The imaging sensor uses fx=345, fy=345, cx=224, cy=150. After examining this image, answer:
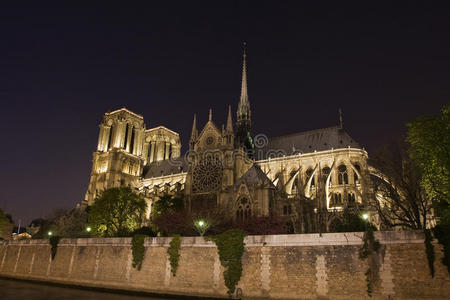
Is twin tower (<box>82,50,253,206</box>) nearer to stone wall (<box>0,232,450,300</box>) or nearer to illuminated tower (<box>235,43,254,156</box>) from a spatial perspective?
illuminated tower (<box>235,43,254,156</box>)

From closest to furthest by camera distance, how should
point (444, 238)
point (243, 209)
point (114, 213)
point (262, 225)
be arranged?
point (444, 238) < point (262, 225) < point (243, 209) < point (114, 213)

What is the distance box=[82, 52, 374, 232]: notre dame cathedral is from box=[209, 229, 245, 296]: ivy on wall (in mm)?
11186

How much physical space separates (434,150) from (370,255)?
687 centimetres

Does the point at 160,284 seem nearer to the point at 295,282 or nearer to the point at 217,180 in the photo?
the point at 295,282

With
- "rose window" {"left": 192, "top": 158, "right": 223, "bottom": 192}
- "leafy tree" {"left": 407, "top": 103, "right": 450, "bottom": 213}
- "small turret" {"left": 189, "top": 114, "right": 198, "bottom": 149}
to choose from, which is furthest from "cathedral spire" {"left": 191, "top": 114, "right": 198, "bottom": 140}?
"leafy tree" {"left": 407, "top": 103, "right": 450, "bottom": 213}

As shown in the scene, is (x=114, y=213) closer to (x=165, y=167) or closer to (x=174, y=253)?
(x=174, y=253)

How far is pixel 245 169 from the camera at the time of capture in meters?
49.4

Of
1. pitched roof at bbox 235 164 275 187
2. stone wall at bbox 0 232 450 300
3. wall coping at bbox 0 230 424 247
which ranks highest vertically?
pitched roof at bbox 235 164 275 187

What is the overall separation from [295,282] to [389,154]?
1181 centimetres

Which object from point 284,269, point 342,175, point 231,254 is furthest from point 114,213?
point 342,175

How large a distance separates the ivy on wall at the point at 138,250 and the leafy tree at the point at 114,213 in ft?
48.6

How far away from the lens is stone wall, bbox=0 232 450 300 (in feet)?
55.1

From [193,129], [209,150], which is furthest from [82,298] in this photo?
[193,129]

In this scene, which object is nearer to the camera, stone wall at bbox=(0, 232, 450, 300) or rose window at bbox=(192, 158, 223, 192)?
stone wall at bbox=(0, 232, 450, 300)
